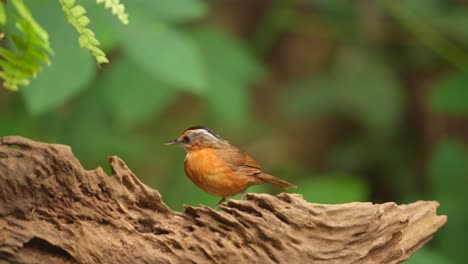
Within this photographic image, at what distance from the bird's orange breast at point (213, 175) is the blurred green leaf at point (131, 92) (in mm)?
1472

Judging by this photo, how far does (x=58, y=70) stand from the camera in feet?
12.9

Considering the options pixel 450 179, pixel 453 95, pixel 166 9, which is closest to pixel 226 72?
pixel 166 9

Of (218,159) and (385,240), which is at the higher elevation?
(218,159)

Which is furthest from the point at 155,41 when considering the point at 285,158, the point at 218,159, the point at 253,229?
the point at 285,158

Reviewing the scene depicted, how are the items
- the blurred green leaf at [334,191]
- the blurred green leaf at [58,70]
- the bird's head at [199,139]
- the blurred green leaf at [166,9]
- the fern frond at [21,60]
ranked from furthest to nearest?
the blurred green leaf at [334,191] < the blurred green leaf at [166,9] < the blurred green leaf at [58,70] < the bird's head at [199,139] < the fern frond at [21,60]

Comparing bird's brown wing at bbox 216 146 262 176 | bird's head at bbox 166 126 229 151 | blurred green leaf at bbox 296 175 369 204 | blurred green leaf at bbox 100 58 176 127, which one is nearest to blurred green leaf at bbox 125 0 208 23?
blurred green leaf at bbox 100 58 176 127

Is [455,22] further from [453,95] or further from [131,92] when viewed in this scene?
[131,92]

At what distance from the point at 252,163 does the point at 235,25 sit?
19.3 ft

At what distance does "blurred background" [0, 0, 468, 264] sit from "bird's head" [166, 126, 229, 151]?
0.53 meters

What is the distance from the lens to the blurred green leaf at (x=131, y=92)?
16.2 feet

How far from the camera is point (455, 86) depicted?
6090 mm

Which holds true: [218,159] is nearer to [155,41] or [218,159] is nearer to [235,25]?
[155,41]

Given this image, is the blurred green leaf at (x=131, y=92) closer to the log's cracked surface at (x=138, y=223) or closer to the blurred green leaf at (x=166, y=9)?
the blurred green leaf at (x=166, y=9)

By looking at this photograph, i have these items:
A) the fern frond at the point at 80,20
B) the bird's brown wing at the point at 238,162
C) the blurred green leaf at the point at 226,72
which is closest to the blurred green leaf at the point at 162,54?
the bird's brown wing at the point at 238,162
